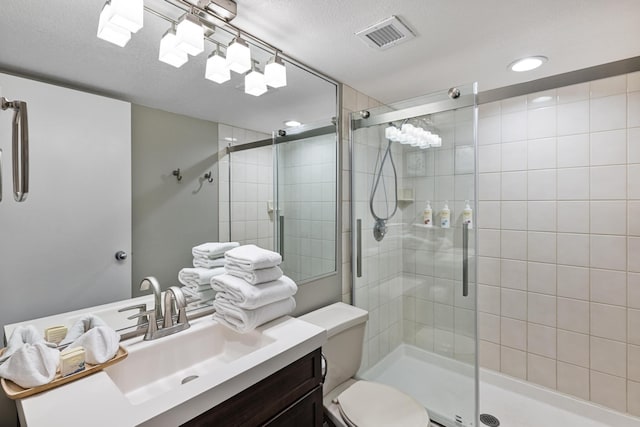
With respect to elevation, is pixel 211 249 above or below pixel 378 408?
above

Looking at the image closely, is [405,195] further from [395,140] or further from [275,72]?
[275,72]

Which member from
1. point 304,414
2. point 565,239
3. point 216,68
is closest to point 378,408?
point 304,414

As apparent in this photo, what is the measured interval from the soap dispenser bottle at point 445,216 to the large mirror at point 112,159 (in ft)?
3.73

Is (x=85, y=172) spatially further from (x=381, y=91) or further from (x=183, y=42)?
(x=381, y=91)

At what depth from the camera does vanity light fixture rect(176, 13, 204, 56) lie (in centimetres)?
116

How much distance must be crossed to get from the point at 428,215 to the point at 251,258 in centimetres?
125

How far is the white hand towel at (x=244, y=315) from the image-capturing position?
121cm

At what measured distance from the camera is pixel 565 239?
204 cm

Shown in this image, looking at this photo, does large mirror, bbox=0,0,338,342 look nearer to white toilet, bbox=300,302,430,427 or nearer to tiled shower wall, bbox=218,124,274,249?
tiled shower wall, bbox=218,124,274,249

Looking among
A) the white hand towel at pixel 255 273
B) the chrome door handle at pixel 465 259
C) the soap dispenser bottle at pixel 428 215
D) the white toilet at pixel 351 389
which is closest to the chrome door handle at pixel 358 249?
the white toilet at pixel 351 389

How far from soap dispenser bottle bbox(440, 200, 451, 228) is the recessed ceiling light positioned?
89 centimetres

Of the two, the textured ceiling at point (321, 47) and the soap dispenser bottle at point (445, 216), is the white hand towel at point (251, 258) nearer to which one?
the textured ceiling at point (321, 47)

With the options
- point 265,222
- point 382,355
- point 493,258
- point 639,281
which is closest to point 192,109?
point 265,222

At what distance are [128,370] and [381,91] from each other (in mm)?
2168
